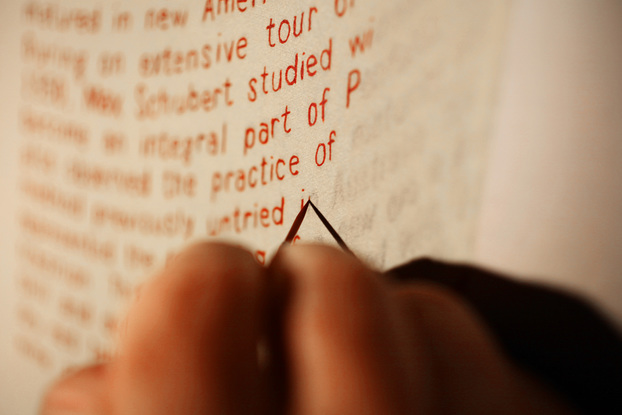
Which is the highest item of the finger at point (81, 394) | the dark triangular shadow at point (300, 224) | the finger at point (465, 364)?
the dark triangular shadow at point (300, 224)

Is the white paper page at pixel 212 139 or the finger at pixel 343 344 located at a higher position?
the white paper page at pixel 212 139

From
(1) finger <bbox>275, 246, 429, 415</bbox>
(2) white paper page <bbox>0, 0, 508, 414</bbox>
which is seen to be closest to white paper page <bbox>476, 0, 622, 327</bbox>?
(2) white paper page <bbox>0, 0, 508, 414</bbox>

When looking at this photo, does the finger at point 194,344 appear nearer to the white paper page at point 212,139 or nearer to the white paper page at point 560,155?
the white paper page at point 212,139

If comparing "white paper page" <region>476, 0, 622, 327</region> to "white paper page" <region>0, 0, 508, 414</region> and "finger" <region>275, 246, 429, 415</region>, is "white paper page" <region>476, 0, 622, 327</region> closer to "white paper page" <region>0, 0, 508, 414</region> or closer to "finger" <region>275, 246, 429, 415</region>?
"white paper page" <region>0, 0, 508, 414</region>

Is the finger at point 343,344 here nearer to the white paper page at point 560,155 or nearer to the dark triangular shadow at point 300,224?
the dark triangular shadow at point 300,224

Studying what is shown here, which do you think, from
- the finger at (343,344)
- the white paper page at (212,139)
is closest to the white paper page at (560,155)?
the white paper page at (212,139)

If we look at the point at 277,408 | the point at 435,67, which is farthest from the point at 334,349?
the point at 435,67

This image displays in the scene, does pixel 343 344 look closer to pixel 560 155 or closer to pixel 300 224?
pixel 300 224

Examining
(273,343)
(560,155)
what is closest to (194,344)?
(273,343)
